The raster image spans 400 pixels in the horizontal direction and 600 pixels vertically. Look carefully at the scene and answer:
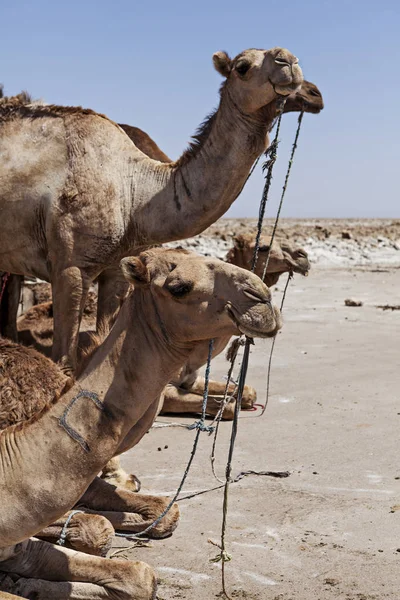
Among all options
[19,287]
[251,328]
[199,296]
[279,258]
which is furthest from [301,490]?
[19,287]

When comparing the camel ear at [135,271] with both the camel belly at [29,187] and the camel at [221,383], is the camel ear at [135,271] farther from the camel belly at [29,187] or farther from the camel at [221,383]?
the camel at [221,383]

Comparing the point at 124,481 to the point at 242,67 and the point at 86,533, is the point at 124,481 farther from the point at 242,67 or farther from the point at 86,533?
the point at 242,67

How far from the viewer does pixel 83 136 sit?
25.8 feet

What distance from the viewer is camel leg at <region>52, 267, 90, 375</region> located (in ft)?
25.1

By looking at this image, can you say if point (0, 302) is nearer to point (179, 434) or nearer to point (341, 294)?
point (179, 434)

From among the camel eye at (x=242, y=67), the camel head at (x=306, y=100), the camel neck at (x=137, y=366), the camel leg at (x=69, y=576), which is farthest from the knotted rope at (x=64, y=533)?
the camel head at (x=306, y=100)

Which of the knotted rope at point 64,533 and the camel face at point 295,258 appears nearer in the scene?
the knotted rope at point 64,533

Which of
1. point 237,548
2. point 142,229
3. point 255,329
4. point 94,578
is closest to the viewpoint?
point 255,329

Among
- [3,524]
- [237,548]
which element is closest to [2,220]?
[237,548]

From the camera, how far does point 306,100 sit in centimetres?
720

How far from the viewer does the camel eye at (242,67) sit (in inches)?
272

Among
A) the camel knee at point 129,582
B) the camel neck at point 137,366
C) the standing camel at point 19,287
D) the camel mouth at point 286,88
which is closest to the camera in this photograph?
the camel neck at point 137,366

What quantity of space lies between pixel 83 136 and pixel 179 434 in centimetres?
266

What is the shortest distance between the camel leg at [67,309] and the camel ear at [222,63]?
196 cm
